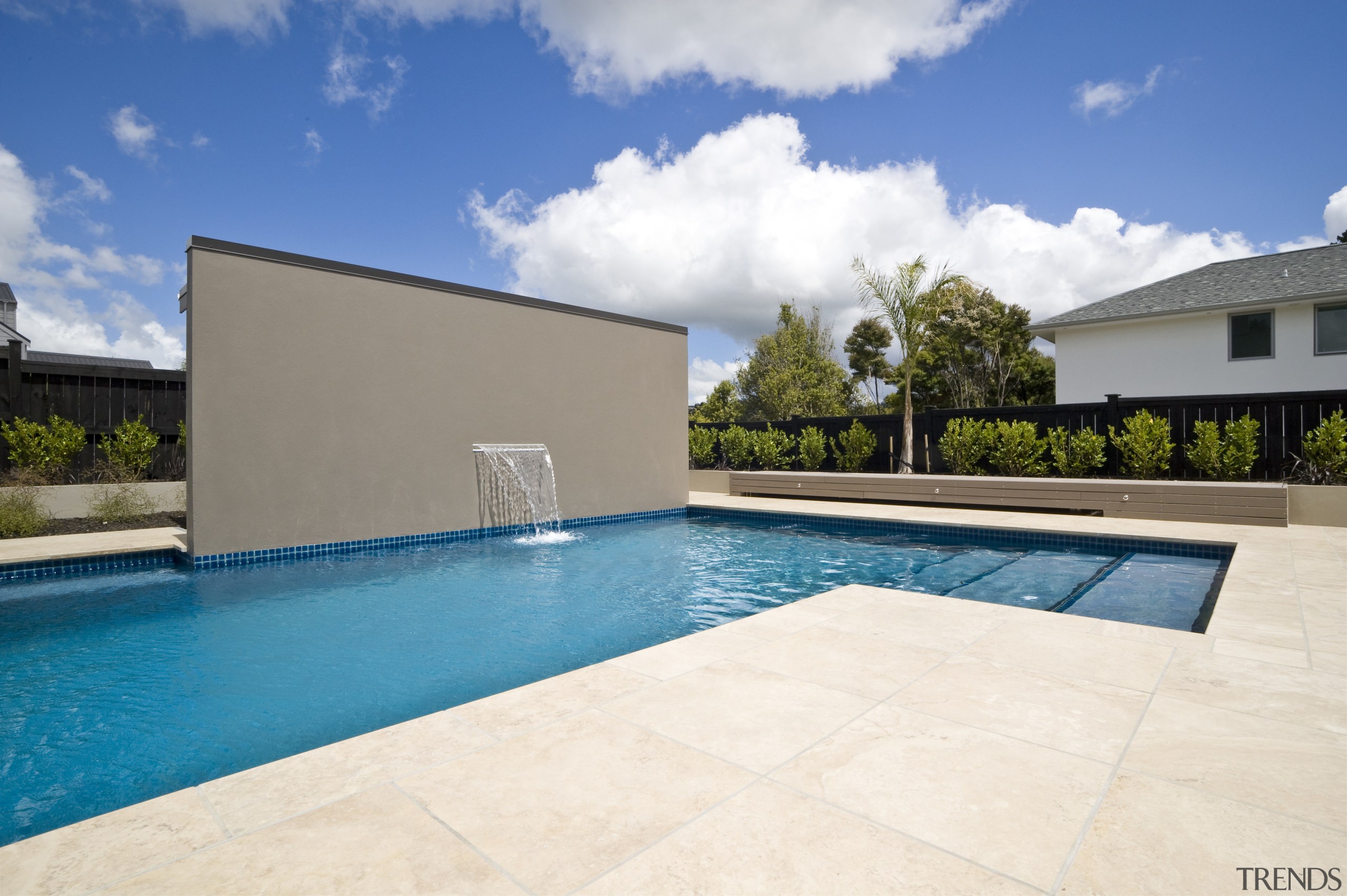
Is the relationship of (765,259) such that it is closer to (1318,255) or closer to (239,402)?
(1318,255)

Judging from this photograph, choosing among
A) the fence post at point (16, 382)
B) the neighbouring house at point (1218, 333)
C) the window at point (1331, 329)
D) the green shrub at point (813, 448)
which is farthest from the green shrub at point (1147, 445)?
the fence post at point (16, 382)

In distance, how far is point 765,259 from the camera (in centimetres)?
2003

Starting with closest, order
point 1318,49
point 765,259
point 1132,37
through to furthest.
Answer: point 1132,37
point 1318,49
point 765,259

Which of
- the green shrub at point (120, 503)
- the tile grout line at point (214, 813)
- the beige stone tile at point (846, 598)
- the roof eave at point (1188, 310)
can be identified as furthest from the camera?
the roof eave at point (1188, 310)

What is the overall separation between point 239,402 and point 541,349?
3.81 meters

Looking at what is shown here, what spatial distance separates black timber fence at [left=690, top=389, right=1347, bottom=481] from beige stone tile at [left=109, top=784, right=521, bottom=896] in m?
10.9

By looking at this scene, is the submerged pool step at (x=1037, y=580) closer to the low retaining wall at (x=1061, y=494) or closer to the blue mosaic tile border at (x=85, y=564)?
the low retaining wall at (x=1061, y=494)

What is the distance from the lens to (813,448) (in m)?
13.1

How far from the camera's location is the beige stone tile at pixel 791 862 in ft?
5.02

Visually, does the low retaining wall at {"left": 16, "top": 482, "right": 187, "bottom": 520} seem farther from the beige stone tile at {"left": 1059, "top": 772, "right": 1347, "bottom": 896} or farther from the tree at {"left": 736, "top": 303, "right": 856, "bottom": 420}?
the tree at {"left": 736, "top": 303, "right": 856, "bottom": 420}

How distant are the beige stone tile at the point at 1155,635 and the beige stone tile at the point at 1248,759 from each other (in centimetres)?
98

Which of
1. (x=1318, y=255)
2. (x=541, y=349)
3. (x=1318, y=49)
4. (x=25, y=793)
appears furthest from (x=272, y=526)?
(x=1318, y=255)

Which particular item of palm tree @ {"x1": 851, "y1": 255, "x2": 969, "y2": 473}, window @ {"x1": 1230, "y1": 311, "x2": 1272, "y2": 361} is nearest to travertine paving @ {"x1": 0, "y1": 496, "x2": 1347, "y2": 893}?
palm tree @ {"x1": 851, "y1": 255, "x2": 969, "y2": 473}

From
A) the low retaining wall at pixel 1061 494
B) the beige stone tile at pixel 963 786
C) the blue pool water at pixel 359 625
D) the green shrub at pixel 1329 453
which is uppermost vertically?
the green shrub at pixel 1329 453
